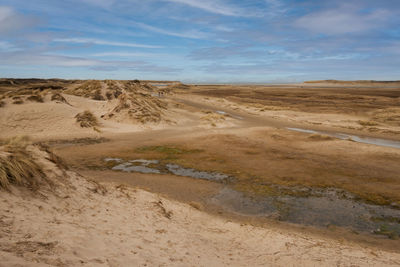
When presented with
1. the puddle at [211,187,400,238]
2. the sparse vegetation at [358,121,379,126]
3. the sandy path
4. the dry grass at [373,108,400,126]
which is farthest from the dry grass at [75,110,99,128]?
the dry grass at [373,108,400,126]

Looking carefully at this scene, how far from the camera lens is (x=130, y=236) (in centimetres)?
582

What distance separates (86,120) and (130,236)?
19.8m

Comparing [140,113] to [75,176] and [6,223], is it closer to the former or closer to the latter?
[75,176]

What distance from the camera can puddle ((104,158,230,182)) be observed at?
12.5 meters

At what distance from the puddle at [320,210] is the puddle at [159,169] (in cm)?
203

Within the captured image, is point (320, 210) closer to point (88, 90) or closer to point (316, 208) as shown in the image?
point (316, 208)

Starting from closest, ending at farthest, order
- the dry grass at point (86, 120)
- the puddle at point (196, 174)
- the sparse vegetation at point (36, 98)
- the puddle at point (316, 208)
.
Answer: the puddle at point (316, 208)
the puddle at point (196, 174)
the dry grass at point (86, 120)
the sparse vegetation at point (36, 98)

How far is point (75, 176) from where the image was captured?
807 centimetres

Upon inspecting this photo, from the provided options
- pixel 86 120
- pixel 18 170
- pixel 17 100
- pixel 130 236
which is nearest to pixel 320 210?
pixel 130 236

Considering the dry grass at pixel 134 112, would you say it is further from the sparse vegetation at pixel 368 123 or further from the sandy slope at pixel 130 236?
the sparse vegetation at pixel 368 123

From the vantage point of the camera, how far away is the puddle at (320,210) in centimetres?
830

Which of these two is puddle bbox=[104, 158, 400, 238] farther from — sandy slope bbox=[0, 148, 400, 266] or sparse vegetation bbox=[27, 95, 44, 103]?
sparse vegetation bbox=[27, 95, 44, 103]

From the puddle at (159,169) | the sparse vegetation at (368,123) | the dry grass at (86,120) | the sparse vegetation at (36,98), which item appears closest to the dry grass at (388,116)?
the sparse vegetation at (368,123)

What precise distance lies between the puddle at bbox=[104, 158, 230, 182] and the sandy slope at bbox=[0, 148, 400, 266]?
13.1 feet
